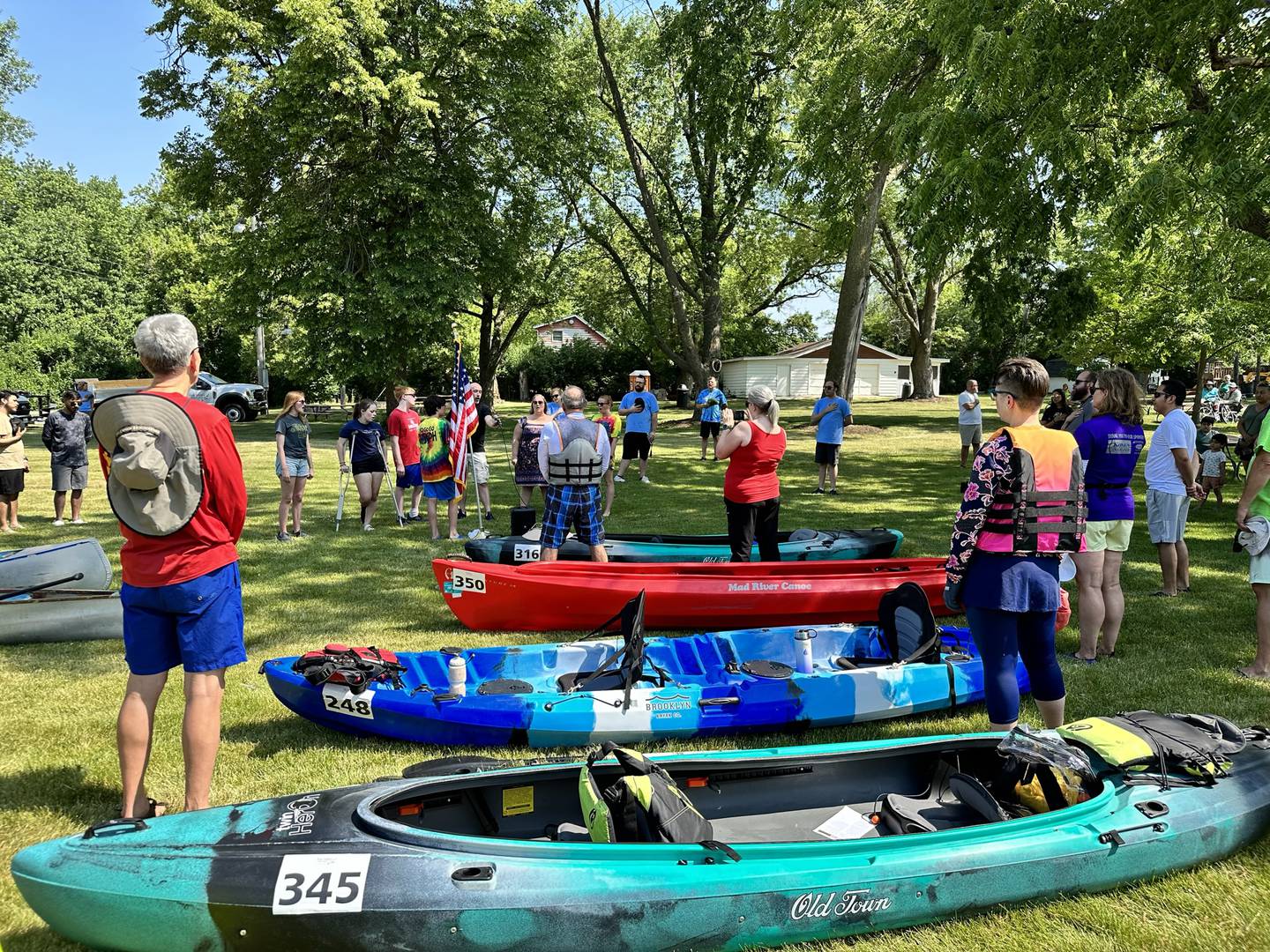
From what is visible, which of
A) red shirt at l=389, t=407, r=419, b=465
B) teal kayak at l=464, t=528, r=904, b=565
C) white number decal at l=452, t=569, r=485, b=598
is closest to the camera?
white number decal at l=452, t=569, r=485, b=598

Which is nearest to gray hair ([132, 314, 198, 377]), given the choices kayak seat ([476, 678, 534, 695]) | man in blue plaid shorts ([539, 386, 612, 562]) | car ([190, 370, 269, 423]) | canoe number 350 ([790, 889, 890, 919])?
kayak seat ([476, 678, 534, 695])

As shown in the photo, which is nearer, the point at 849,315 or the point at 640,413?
the point at 640,413

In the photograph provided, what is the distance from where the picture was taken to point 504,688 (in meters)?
5.04

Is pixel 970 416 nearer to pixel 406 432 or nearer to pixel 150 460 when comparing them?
pixel 406 432

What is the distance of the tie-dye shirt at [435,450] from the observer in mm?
10352

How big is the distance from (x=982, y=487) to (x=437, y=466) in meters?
7.65

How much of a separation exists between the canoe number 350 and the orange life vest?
1.70 m

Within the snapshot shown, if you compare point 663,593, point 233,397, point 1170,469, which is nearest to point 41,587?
point 663,593

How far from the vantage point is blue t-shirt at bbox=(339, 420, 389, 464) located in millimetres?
10570

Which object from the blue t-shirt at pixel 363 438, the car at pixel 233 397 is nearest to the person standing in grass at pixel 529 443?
the blue t-shirt at pixel 363 438

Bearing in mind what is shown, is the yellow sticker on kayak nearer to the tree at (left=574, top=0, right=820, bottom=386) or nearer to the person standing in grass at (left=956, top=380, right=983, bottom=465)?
the person standing in grass at (left=956, top=380, right=983, bottom=465)

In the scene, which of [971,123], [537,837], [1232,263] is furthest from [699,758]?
[1232,263]

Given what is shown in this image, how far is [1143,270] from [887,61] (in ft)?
35.6

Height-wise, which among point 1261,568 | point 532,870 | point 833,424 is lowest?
point 532,870
